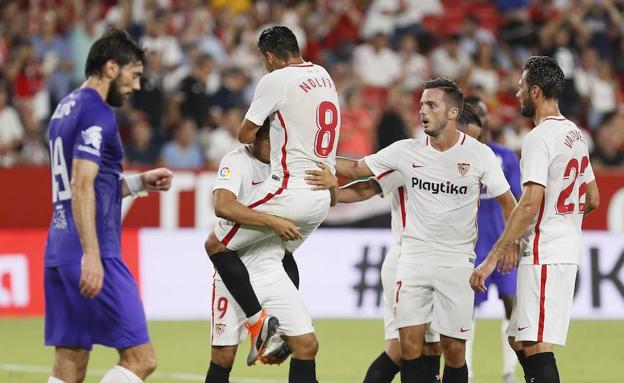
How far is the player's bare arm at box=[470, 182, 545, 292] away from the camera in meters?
7.39

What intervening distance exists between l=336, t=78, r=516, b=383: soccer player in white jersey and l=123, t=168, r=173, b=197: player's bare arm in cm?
166

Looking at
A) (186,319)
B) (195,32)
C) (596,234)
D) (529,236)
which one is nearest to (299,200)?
(529,236)

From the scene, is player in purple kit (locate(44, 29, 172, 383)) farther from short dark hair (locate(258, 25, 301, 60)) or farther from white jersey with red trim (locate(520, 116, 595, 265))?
white jersey with red trim (locate(520, 116, 595, 265))

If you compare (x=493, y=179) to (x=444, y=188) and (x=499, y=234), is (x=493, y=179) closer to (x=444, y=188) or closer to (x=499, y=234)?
(x=444, y=188)

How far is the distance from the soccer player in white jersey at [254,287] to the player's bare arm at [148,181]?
0.47 metres

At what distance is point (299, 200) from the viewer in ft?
24.6

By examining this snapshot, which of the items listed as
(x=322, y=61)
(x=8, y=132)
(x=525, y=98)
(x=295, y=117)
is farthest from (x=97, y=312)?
(x=322, y=61)

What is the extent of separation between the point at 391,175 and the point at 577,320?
22.7 feet

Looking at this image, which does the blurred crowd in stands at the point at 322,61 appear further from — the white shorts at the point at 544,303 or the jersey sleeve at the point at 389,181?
the white shorts at the point at 544,303

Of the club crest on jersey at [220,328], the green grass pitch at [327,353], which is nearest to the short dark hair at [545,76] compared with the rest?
the club crest on jersey at [220,328]

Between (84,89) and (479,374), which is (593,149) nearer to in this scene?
(479,374)

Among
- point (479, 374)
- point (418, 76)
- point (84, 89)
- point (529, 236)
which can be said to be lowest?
point (479, 374)

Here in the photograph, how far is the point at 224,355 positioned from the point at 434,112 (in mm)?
2092

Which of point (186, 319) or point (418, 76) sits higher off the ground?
point (418, 76)
